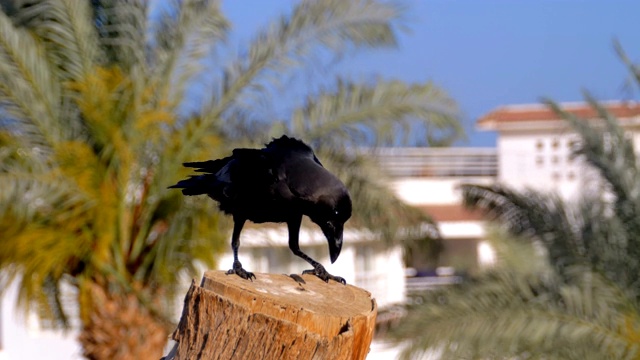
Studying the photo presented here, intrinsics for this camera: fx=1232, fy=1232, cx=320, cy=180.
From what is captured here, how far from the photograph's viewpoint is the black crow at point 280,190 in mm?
4168

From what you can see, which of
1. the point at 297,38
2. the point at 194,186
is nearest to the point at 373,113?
the point at 297,38

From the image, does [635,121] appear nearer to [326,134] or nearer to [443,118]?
[443,118]

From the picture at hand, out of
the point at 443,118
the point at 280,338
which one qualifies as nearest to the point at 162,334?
the point at 443,118

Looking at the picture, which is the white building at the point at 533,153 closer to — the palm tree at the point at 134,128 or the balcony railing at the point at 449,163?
the balcony railing at the point at 449,163

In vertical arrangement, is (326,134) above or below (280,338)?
above

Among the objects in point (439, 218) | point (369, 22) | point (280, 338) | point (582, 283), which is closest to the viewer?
point (280, 338)

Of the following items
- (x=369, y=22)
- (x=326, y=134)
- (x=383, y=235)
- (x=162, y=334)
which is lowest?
(x=162, y=334)

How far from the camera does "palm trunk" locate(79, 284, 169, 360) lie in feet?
40.4

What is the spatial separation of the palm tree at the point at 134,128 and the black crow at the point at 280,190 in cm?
714

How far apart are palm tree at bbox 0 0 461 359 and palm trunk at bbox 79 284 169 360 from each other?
1 centimetres

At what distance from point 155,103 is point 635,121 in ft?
16.7

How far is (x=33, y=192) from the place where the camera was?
450 inches

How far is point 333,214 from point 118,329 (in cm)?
850

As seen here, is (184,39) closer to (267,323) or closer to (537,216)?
(537,216)
